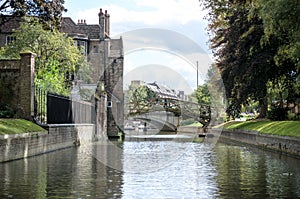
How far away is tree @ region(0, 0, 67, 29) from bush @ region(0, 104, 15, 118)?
6.00 m

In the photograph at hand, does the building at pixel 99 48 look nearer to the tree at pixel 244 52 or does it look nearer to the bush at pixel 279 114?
the bush at pixel 279 114

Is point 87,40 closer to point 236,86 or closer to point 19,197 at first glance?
point 236,86

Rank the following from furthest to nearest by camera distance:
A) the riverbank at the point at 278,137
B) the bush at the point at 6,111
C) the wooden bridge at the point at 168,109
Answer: the wooden bridge at the point at 168,109
the bush at the point at 6,111
the riverbank at the point at 278,137

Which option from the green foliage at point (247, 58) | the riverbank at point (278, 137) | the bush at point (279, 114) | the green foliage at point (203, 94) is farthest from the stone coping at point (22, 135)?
the green foliage at point (203, 94)

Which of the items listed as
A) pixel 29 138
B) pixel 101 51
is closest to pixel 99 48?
pixel 101 51

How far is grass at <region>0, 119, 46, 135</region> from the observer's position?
65.8 feet

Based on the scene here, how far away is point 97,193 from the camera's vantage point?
11555 mm

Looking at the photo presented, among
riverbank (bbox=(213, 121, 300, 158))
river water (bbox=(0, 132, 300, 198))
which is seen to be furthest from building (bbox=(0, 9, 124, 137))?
river water (bbox=(0, 132, 300, 198))

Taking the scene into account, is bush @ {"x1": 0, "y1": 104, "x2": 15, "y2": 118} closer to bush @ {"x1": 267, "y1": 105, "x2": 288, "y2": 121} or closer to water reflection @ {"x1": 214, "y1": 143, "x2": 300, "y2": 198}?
water reflection @ {"x1": 214, "y1": 143, "x2": 300, "y2": 198}

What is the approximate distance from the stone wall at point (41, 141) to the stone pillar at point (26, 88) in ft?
4.29

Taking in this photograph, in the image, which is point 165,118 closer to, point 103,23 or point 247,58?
point 103,23

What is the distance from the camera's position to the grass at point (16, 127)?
20.1 metres

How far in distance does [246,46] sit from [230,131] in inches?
487

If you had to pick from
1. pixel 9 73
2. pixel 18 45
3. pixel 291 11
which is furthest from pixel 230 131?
pixel 291 11
